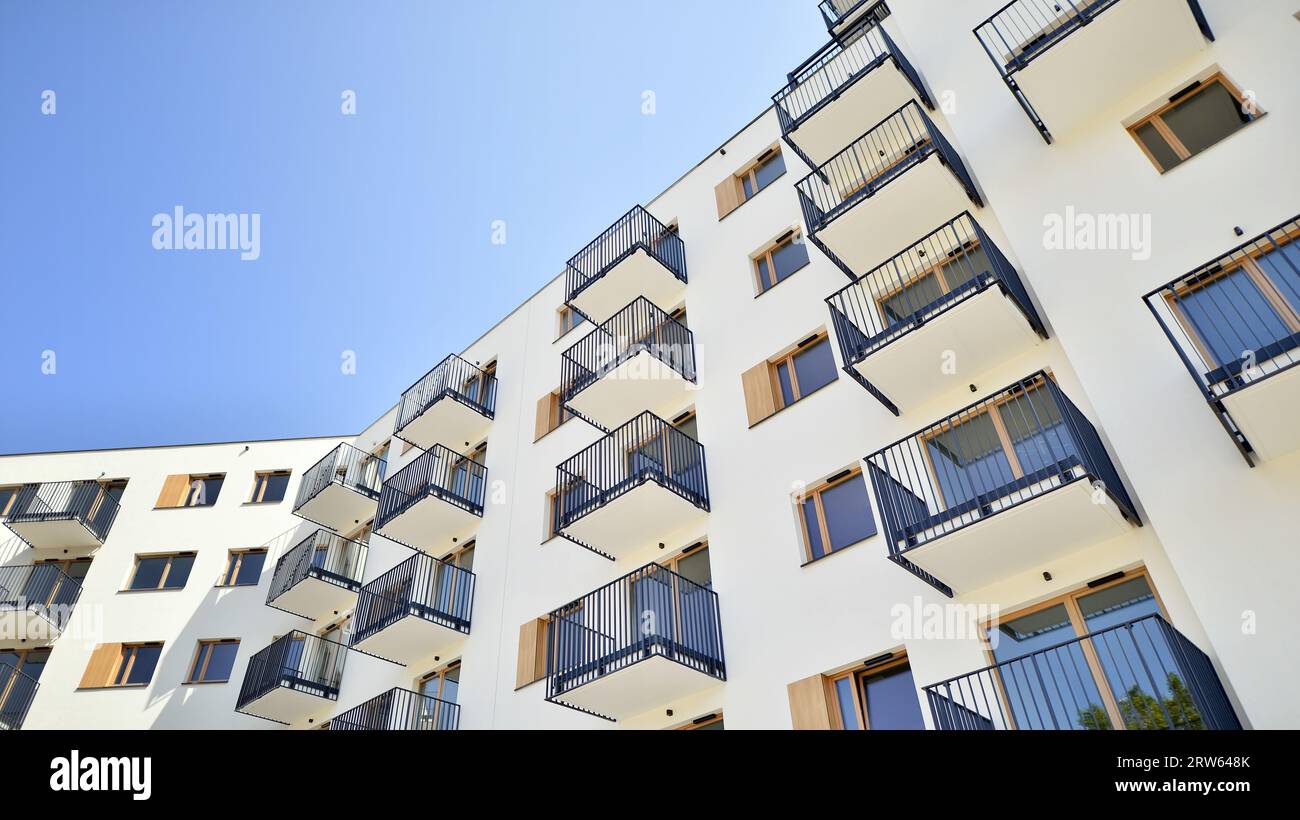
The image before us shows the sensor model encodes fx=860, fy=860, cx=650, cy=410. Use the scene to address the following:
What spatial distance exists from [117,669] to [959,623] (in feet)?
76.1

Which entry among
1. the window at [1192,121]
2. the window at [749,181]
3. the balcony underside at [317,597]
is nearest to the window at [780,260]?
the window at [749,181]

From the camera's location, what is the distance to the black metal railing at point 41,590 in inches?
977

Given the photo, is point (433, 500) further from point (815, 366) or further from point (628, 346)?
point (815, 366)

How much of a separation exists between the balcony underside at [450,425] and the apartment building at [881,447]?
114 millimetres

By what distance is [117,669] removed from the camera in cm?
2380

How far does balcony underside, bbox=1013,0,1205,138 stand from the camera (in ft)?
38.5

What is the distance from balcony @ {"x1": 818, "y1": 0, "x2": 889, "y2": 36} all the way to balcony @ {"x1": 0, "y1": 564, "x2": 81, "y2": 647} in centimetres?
2598

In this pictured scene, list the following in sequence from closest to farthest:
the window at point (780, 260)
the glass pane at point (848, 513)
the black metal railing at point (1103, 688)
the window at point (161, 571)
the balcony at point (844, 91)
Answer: the black metal railing at point (1103, 688)
the glass pane at point (848, 513)
the balcony at point (844, 91)
the window at point (780, 260)
the window at point (161, 571)

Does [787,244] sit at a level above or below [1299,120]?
above

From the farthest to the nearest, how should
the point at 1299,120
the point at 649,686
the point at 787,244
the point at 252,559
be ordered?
the point at 252,559 < the point at 787,244 < the point at 649,686 < the point at 1299,120

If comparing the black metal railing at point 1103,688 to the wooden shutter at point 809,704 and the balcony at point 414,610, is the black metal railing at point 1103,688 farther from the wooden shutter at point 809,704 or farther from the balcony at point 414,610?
the balcony at point 414,610
